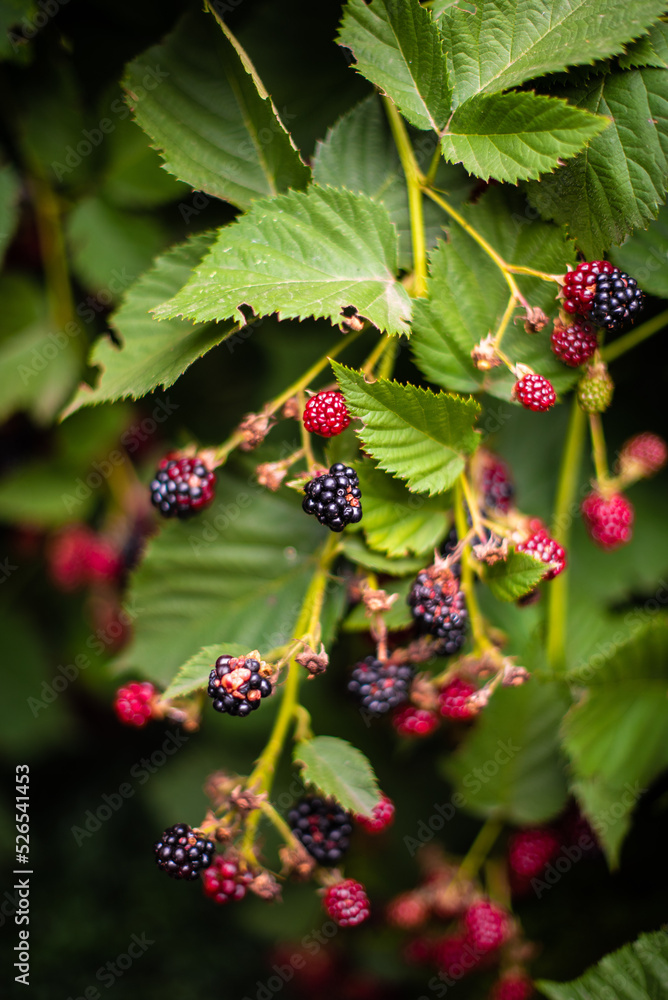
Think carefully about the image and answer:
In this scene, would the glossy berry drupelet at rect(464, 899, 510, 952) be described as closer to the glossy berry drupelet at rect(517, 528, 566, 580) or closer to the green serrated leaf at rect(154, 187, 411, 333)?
the glossy berry drupelet at rect(517, 528, 566, 580)

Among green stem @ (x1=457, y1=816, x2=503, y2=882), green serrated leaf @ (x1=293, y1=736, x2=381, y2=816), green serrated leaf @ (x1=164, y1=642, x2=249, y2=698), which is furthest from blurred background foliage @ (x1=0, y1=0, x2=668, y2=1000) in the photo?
green serrated leaf @ (x1=293, y1=736, x2=381, y2=816)

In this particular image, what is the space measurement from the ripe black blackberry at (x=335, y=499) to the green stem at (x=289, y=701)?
0.16 metres

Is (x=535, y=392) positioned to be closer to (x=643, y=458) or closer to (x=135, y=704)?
(x=643, y=458)

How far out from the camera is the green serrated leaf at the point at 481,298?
93 centimetres

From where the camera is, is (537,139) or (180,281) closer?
(537,139)

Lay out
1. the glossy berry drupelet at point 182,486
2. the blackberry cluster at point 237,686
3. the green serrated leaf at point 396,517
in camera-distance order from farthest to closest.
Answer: the glossy berry drupelet at point 182,486
the green serrated leaf at point 396,517
the blackberry cluster at point 237,686

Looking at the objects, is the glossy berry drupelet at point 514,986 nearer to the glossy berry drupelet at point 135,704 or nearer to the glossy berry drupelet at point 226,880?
the glossy berry drupelet at point 226,880

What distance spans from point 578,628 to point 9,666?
5.03 ft

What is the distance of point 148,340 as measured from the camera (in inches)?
41.4

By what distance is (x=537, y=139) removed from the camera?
844 mm

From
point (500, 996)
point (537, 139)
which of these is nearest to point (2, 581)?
point (500, 996)

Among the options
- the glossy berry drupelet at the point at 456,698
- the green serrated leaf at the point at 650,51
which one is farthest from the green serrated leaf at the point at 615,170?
the glossy berry drupelet at the point at 456,698

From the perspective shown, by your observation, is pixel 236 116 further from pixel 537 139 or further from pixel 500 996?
pixel 500 996

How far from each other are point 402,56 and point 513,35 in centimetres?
15
